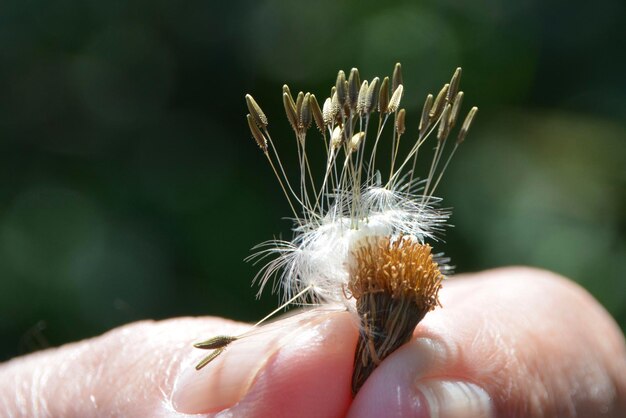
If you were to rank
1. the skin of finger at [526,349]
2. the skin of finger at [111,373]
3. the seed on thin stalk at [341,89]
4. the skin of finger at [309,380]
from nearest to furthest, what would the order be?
1. the seed on thin stalk at [341,89]
2. the skin of finger at [309,380]
3. the skin of finger at [111,373]
4. the skin of finger at [526,349]

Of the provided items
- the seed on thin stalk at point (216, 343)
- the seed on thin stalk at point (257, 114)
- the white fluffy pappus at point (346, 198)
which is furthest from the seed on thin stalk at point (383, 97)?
the seed on thin stalk at point (216, 343)

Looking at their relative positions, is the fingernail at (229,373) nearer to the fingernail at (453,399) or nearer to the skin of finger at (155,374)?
the skin of finger at (155,374)

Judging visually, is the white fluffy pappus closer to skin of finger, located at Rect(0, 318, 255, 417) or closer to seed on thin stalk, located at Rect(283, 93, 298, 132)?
seed on thin stalk, located at Rect(283, 93, 298, 132)

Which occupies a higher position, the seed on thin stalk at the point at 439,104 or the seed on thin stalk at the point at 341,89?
the seed on thin stalk at the point at 341,89

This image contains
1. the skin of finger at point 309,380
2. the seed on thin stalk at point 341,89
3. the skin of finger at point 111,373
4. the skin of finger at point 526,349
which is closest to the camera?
the seed on thin stalk at point 341,89

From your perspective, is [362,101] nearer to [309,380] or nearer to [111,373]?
[309,380]

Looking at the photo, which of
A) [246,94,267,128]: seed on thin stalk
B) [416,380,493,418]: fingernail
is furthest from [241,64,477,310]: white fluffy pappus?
[416,380,493,418]: fingernail
